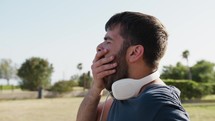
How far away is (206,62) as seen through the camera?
296 ft

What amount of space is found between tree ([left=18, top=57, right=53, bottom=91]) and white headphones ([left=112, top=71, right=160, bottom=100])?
5848cm

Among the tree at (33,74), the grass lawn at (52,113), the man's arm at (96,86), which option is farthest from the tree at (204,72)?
the man's arm at (96,86)

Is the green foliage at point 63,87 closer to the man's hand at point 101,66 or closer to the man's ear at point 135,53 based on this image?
the man's hand at point 101,66

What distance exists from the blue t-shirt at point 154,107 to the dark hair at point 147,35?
0.44 ft

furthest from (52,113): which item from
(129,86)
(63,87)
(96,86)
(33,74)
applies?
(33,74)

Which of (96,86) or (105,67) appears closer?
(105,67)

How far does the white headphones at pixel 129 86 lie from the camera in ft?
5.36

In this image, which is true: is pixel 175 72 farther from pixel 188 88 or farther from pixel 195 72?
pixel 188 88

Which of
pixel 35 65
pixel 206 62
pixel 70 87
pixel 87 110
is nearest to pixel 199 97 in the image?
pixel 70 87

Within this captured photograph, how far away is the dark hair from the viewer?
63.1 inches

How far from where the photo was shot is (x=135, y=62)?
163cm

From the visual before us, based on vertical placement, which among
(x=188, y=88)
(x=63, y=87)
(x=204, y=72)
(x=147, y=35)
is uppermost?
(x=204, y=72)

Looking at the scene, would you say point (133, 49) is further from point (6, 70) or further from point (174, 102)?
point (6, 70)

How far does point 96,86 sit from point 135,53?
0.37 meters
